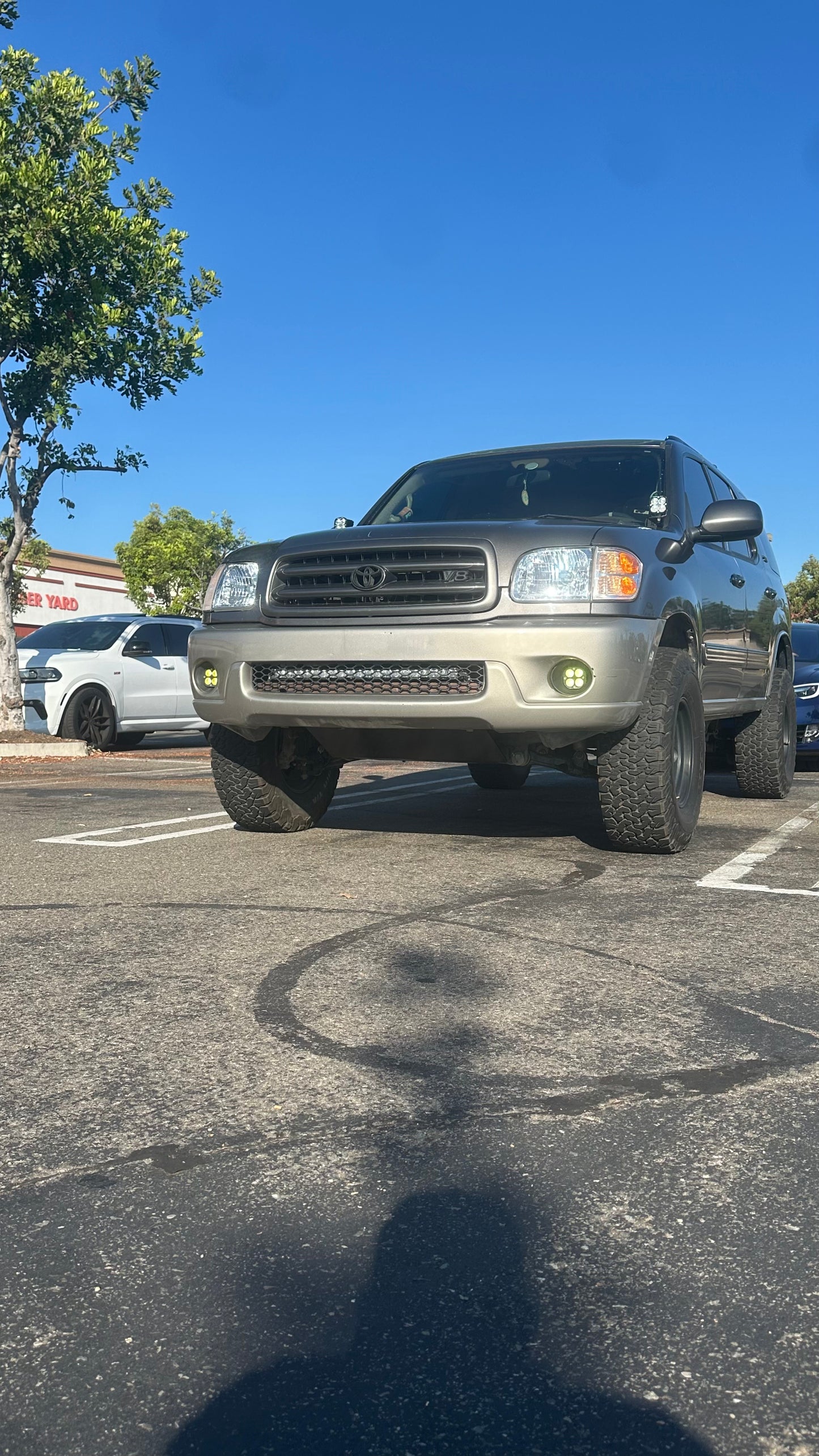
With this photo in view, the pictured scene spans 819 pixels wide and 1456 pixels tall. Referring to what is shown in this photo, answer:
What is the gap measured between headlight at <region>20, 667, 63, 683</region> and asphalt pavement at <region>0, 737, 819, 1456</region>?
33.8 feet

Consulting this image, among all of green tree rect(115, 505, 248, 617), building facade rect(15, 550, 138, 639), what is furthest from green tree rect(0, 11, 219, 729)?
building facade rect(15, 550, 138, 639)

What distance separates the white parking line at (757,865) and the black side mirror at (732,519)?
1.50 metres

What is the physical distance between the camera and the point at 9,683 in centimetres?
Result: 1455

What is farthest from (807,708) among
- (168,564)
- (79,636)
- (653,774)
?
(168,564)

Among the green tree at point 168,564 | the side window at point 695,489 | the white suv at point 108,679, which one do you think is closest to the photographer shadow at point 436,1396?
the side window at point 695,489

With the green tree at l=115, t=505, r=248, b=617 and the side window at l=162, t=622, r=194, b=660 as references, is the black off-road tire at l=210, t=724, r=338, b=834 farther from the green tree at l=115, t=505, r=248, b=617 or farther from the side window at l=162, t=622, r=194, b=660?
the green tree at l=115, t=505, r=248, b=617

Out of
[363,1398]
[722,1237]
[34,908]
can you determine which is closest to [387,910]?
[34,908]

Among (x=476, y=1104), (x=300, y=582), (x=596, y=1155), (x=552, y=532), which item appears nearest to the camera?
(x=596, y=1155)

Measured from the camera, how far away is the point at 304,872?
17.7ft

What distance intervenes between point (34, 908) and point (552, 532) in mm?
2483

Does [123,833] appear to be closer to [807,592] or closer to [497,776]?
[497,776]

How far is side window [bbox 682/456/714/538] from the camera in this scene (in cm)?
689

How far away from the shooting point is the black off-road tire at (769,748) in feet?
28.0

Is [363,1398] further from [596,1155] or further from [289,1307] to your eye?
[596,1155]
